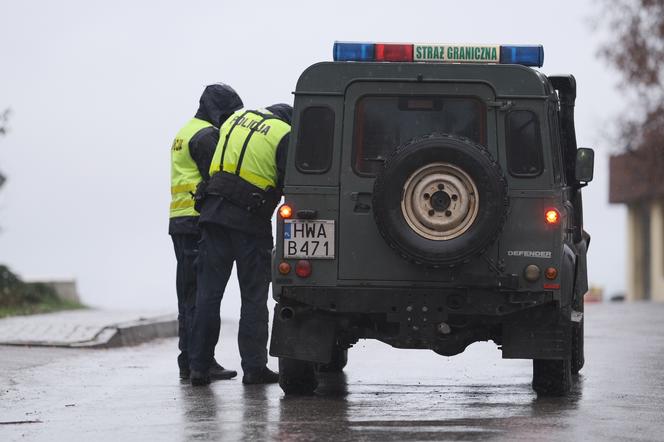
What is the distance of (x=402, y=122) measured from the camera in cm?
1002

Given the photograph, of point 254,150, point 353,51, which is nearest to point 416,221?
point 353,51

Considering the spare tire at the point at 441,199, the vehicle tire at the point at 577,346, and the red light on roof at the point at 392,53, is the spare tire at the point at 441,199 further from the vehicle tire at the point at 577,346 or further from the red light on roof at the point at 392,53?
the vehicle tire at the point at 577,346

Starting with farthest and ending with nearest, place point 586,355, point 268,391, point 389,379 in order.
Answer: point 586,355 → point 389,379 → point 268,391

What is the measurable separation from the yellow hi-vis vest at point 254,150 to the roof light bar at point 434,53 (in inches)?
33.4

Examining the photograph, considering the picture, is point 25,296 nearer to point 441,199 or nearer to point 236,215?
point 236,215

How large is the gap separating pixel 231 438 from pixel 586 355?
21.4 ft

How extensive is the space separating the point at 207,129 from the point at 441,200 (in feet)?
8.99

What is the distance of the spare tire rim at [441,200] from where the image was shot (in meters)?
9.47

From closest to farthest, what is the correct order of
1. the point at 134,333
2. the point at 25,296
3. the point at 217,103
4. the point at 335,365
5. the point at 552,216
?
1. the point at 552,216
2. the point at 217,103
3. the point at 335,365
4. the point at 134,333
5. the point at 25,296

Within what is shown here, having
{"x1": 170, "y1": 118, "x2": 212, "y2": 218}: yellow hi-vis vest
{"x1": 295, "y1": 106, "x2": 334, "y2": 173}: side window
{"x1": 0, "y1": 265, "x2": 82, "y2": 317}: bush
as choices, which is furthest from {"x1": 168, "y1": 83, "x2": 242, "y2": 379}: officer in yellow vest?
{"x1": 0, "y1": 265, "x2": 82, "y2": 317}: bush

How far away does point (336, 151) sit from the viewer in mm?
10070

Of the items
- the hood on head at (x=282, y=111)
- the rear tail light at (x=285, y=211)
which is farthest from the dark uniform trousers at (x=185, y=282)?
the rear tail light at (x=285, y=211)

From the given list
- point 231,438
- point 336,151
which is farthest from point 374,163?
point 231,438

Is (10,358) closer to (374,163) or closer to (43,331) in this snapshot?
(43,331)
